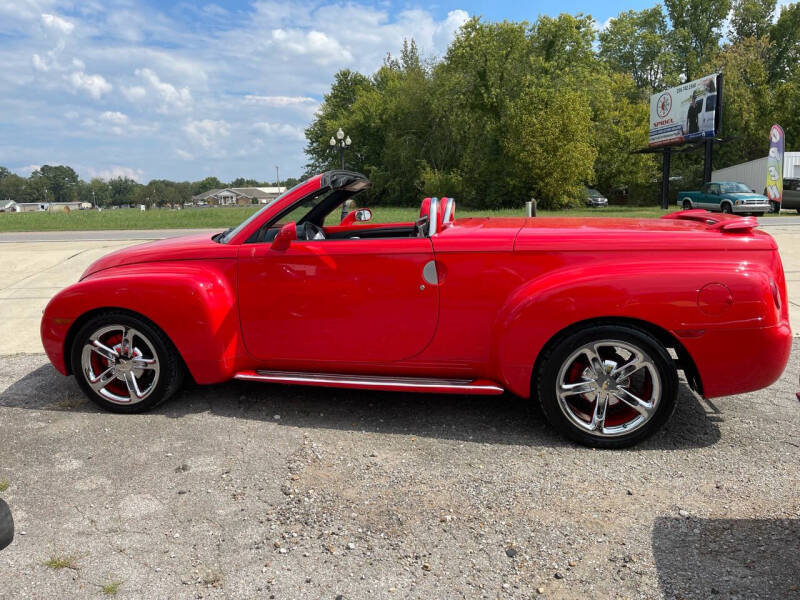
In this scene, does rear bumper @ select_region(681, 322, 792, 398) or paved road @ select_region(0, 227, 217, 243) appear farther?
paved road @ select_region(0, 227, 217, 243)

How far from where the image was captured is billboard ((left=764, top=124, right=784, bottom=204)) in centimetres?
2533

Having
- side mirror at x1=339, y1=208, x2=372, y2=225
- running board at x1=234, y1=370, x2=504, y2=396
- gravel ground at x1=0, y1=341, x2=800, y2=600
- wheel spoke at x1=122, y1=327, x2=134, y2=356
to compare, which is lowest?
gravel ground at x1=0, y1=341, x2=800, y2=600

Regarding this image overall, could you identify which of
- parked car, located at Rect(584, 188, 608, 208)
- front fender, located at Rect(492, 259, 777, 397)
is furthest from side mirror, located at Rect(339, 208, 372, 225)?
parked car, located at Rect(584, 188, 608, 208)

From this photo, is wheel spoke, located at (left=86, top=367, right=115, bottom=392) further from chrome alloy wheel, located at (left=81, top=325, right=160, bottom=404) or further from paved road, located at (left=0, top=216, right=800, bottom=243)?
paved road, located at (left=0, top=216, right=800, bottom=243)

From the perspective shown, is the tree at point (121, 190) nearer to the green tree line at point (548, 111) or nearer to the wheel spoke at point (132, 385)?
the green tree line at point (548, 111)

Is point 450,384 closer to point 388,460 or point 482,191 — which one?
point 388,460

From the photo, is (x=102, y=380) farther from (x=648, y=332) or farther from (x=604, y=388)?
(x=648, y=332)

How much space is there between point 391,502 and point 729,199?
2593 centimetres

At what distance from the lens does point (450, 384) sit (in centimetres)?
344

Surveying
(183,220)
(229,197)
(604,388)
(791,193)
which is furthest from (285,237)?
(229,197)

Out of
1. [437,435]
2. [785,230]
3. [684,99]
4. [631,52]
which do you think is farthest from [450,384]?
Result: [631,52]

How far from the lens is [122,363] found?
152 inches

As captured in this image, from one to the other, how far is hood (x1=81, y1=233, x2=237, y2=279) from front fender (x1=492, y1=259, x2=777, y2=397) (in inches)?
73.2

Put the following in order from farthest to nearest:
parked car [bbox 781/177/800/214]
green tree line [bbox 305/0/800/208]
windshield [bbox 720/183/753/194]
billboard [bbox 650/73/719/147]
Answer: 1. green tree line [bbox 305/0/800/208]
2. billboard [bbox 650/73/719/147]
3. parked car [bbox 781/177/800/214]
4. windshield [bbox 720/183/753/194]
